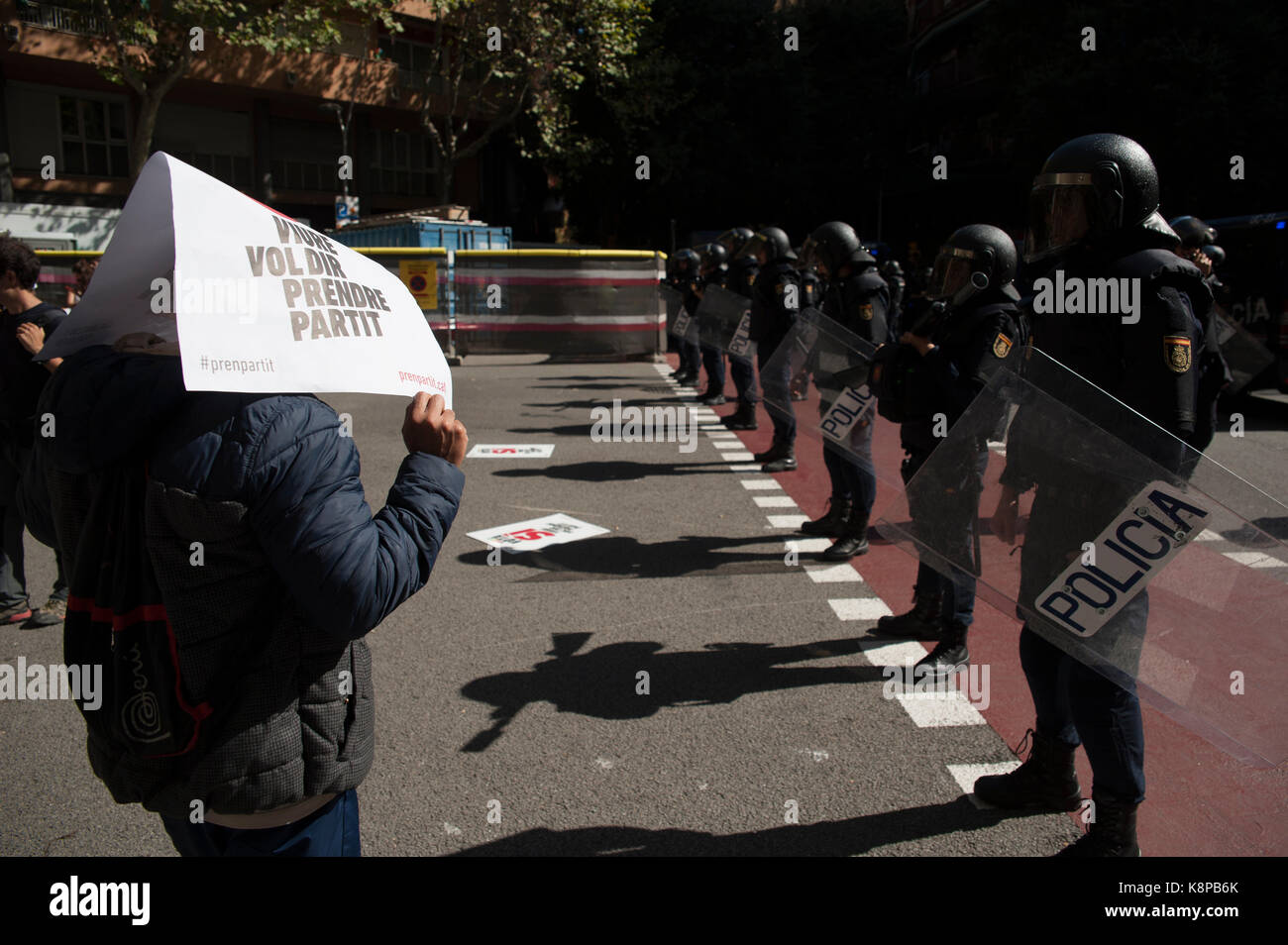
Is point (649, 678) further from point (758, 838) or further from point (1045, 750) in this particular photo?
point (1045, 750)

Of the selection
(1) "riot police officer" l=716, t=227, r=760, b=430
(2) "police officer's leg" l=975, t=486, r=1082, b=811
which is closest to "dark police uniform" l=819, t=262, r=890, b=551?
(2) "police officer's leg" l=975, t=486, r=1082, b=811

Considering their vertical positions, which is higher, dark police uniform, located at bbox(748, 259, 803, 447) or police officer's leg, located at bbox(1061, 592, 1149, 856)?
dark police uniform, located at bbox(748, 259, 803, 447)

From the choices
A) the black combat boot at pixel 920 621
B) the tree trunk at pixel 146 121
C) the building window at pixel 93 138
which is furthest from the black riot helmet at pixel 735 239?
the building window at pixel 93 138

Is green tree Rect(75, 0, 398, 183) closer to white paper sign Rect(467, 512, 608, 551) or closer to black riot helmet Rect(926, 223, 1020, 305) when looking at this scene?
white paper sign Rect(467, 512, 608, 551)

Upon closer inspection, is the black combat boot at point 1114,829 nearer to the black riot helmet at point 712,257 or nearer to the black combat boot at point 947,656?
the black combat boot at point 947,656

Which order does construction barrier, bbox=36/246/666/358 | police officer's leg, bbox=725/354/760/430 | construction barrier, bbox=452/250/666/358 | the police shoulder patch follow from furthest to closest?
1. construction barrier, bbox=452/250/666/358
2. construction barrier, bbox=36/246/666/358
3. police officer's leg, bbox=725/354/760/430
4. the police shoulder patch

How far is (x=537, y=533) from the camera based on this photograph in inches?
281

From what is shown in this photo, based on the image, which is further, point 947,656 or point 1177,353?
point 947,656

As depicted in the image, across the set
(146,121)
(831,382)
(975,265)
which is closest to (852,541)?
(831,382)

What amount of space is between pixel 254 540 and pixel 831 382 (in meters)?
4.67

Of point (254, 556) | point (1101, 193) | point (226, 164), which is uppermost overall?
point (226, 164)

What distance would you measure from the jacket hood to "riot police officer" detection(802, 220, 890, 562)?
15.9 feet

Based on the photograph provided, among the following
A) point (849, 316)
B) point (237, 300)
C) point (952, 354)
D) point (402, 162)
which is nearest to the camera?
point (237, 300)

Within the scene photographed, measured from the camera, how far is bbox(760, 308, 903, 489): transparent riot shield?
5762mm
